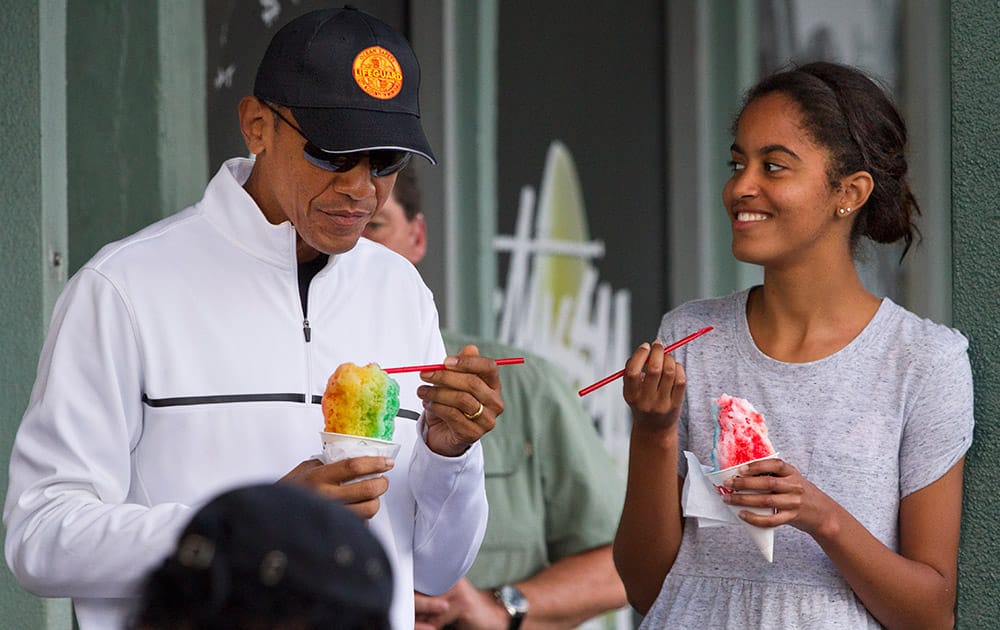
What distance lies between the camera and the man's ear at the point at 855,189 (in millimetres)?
2873

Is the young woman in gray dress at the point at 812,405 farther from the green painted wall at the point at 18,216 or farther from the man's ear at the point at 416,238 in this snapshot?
the green painted wall at the point at 18,216

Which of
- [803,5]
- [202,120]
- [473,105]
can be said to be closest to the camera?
[202,120]

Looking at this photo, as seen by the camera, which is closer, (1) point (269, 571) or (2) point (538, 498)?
(1) point (269, 571)

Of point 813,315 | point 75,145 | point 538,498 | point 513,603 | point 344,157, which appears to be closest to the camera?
point 344,157

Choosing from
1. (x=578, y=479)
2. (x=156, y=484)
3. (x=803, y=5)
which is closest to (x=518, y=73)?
(x=803, y=5)

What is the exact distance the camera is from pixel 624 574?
114 inches

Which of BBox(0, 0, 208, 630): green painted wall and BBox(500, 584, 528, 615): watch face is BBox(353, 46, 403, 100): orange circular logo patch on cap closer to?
BBox(0, 0, 208, 630): green painted wall

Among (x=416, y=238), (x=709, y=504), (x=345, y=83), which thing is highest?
(x=345, y=83)

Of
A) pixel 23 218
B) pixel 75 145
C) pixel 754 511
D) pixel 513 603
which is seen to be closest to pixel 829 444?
pixel 754 511

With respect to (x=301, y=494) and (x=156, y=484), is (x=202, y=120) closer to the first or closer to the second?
(x=156, y=484)

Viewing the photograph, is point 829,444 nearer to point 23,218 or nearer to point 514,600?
point 514,600

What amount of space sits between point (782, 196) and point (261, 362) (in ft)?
3.36

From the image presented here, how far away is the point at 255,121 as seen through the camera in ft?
8.50

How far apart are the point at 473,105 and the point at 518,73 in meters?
0.37
